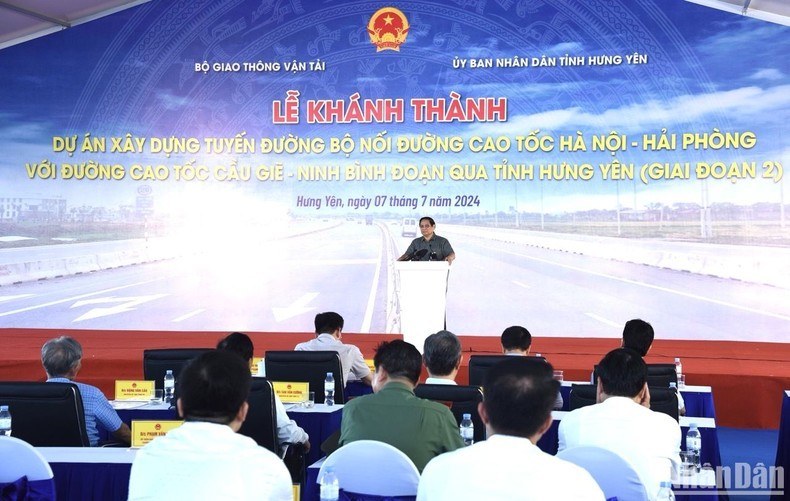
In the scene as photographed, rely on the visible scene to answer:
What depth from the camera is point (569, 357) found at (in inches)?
280

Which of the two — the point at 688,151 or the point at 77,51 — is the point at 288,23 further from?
the point at 688,151

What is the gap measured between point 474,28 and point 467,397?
6.61 metres

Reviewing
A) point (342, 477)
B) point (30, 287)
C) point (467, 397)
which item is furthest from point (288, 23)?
point (342, 477)

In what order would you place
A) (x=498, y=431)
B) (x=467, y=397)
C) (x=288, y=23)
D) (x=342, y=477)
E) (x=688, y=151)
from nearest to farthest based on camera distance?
(x=498, y=431), (x=342, y=477), (x=467, y=397), (x=688, y=151), (x=288, y=23)

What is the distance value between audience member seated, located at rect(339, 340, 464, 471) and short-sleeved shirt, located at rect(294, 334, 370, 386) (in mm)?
2048

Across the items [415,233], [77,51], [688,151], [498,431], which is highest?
[77,51]

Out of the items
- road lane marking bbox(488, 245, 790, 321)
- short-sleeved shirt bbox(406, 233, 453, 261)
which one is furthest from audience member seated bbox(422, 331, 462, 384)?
road lane marking bbox(488, 245, 790, 321)

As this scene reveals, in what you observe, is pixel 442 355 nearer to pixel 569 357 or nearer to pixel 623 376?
pixel 623 376

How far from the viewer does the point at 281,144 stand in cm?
938

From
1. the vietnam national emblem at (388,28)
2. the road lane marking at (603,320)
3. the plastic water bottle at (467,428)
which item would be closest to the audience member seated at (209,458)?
the plastic water bottle at (467,428)

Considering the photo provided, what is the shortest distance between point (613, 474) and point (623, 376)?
2.18ft

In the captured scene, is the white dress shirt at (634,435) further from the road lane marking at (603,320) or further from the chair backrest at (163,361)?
the road lane marking at (603,320)

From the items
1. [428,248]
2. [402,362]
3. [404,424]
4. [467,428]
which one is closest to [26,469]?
[404,424]

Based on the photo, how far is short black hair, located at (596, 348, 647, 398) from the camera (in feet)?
8.78
